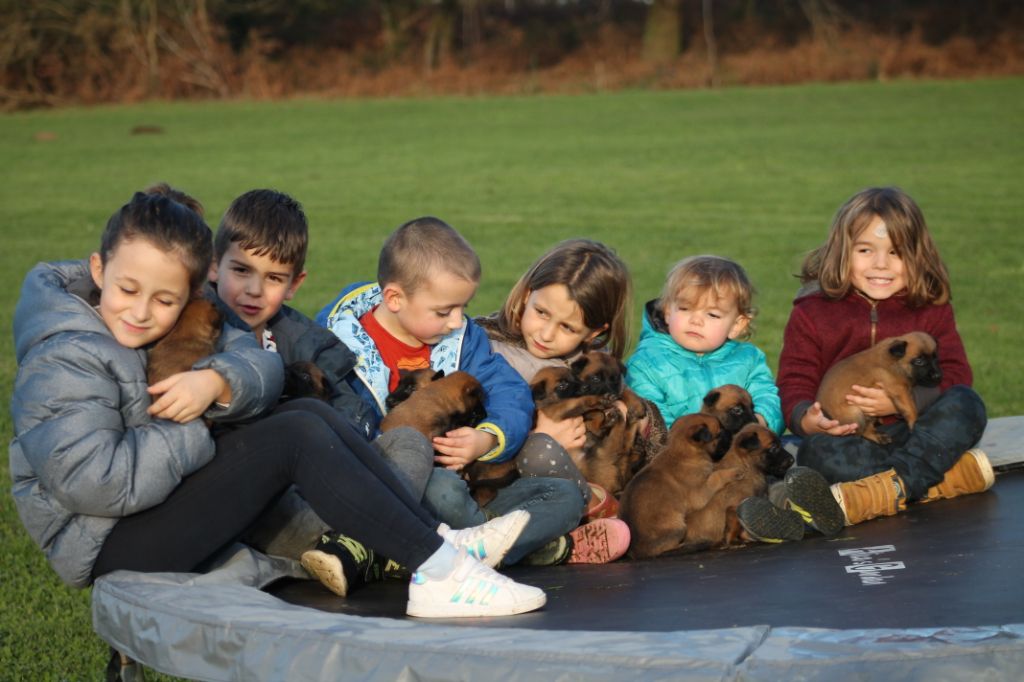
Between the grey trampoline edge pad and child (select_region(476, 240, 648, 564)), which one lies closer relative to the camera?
the grey trampoline edge pad

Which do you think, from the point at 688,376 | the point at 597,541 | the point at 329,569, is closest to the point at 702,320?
the point at 688,376

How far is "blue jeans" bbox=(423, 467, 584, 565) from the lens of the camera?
15.2 feet

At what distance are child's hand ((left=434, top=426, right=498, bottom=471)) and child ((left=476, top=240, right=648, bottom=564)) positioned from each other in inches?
10.7

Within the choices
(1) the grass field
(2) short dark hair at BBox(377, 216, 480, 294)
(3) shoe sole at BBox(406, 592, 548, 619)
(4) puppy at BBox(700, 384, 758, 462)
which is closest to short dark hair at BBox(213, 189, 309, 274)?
(2) short dark hair at BBox(377, 216, 480, 294)

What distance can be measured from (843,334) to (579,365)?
1.44 meters

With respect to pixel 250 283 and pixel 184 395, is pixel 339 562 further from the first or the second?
pixel 250 283

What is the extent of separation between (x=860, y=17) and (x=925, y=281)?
43.5m

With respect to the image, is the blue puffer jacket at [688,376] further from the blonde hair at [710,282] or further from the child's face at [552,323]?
the child's face at [552,323]

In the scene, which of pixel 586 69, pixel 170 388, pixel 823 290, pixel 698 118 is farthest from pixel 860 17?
pixel 170 388

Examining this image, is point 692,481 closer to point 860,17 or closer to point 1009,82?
point 1009,82

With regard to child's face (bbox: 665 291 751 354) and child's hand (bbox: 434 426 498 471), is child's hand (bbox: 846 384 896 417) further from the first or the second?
child's hand (bbox: 434 426 498 471)

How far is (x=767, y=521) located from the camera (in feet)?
16.4

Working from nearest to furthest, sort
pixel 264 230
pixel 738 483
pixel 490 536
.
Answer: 1. pixel 490 536
2. pixel 264 230
3. pixel 738 483

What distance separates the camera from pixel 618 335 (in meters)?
5.65
